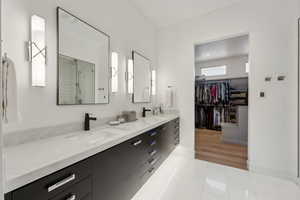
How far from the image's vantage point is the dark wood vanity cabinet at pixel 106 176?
70 centimetres

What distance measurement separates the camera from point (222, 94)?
193 inches

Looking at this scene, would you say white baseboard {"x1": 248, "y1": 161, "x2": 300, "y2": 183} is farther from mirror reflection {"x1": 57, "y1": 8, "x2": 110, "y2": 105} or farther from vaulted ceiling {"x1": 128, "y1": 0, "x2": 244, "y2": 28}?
vaulted ceiling {"x1": 128, "y1": 0, "x2": 244, "y2": 28}

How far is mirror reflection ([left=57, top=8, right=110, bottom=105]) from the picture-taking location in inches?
52.2

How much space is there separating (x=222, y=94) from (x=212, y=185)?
12.2 feet

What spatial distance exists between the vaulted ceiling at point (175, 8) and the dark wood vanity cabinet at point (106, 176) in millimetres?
2066

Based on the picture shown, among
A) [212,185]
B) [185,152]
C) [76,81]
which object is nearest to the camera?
[76,81]

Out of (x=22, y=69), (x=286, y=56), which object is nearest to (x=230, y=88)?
(x=286, y=56)

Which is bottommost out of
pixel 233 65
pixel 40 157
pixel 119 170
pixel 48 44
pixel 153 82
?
pixel 119 170

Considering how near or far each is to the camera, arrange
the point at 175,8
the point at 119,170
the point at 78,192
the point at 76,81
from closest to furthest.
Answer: the point at 78,192
the point at 119,170
the point at 76,81
the point at 175,8

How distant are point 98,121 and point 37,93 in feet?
2.31

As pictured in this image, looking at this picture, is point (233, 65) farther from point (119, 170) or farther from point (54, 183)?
point (54, 183)

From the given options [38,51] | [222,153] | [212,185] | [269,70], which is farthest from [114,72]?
[222,153]

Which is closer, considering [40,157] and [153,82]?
[40,157]

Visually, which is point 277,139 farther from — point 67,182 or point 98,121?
point 67,182
